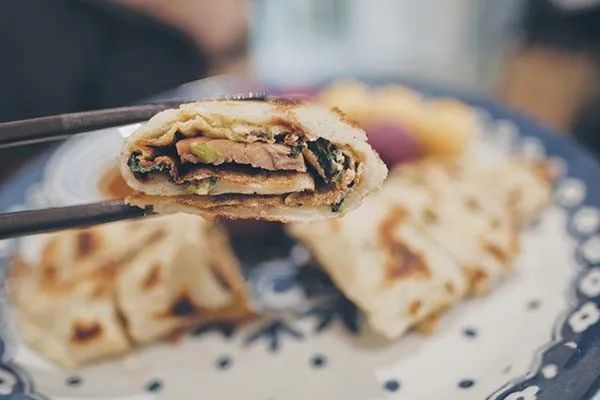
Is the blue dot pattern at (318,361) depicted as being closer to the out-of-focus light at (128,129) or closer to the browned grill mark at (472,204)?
the browned grill mark at (472,204)

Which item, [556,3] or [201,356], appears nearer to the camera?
[201,356]

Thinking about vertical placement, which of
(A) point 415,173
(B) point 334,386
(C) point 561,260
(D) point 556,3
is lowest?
(B) point 334,386

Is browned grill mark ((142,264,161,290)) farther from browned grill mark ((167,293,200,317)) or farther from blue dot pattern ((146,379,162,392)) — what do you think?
blue dot pattern ((146,379,162,392))

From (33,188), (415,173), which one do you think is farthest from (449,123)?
(33,188)

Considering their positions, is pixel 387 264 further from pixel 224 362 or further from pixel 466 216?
pixel 224 362

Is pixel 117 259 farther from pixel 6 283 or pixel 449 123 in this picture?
pixel 449 123

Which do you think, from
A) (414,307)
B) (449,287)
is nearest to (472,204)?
(449,287)

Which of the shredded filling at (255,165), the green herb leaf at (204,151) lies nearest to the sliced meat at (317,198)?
the shredded filling at (255,165)
